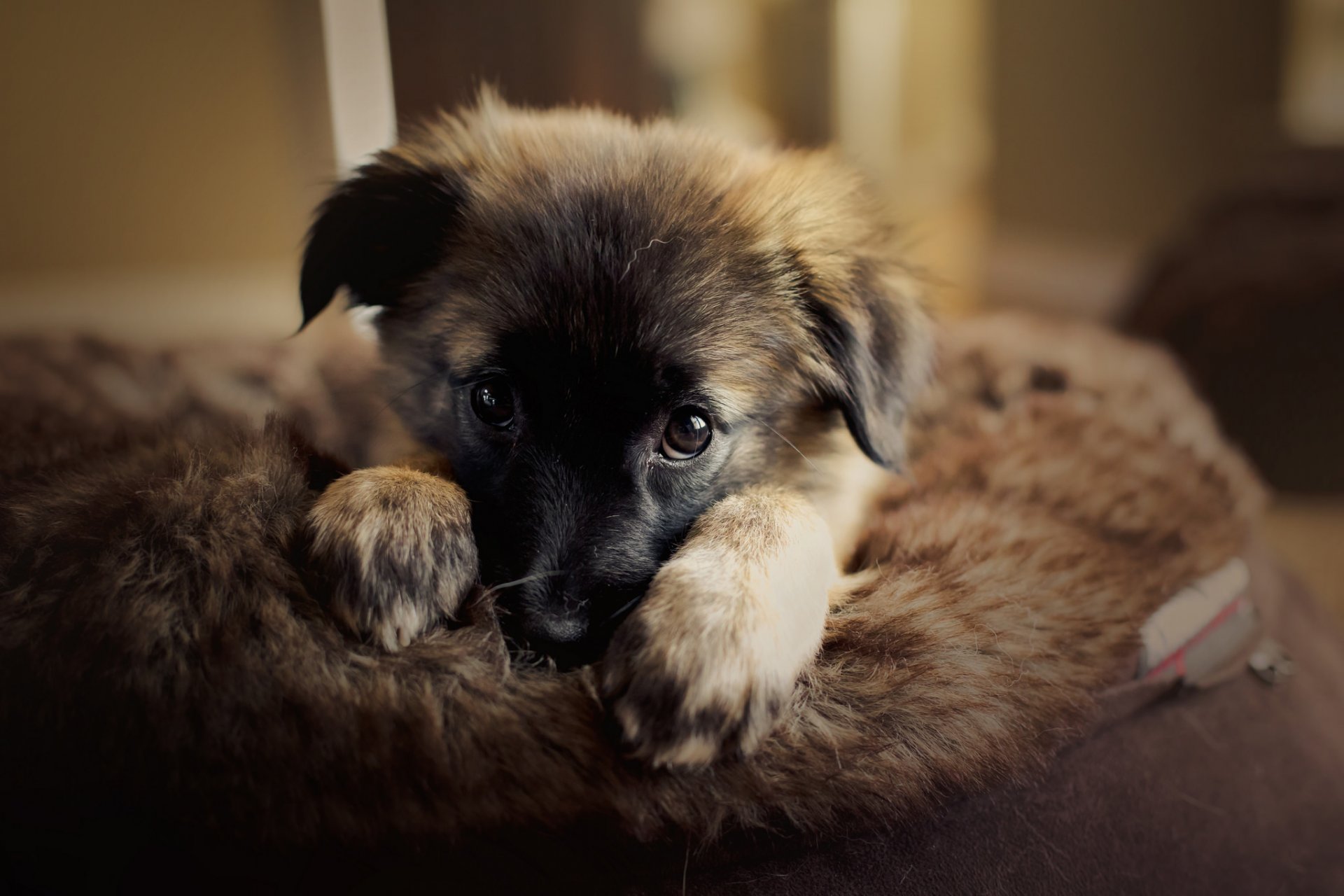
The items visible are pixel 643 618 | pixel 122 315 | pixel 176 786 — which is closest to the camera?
pixel 176 786

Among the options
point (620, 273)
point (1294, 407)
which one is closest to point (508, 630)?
point (620, 273)

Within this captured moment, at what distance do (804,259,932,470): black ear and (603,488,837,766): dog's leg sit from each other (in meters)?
0.37

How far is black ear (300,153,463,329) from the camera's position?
1.73m

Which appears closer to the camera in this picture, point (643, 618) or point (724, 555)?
point (643, 618)

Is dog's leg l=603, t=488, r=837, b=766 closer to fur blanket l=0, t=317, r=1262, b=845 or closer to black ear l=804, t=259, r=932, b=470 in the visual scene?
fur blanket l=0, t=317, r=1262, b=845

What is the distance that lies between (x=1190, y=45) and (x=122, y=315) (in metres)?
6.78

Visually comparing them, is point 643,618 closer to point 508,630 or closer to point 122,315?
point 508,630

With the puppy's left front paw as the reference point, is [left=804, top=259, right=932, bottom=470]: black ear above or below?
above

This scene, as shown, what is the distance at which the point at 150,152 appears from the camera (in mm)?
2045

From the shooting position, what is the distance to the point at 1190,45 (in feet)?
20.7

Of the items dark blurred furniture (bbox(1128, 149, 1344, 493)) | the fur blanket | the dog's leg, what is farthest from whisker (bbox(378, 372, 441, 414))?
dark blurred furniture (bbox(1128, 149, 1344, 493))

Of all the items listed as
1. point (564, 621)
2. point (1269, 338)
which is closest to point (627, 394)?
point (564, 621)

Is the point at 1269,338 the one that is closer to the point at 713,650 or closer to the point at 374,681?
the point at 713,650

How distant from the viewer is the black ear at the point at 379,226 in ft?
5.66
